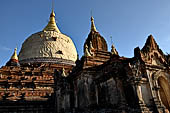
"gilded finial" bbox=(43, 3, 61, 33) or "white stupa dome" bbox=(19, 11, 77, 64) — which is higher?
"gilded finial" bbox=(43, 3, 61, 33)

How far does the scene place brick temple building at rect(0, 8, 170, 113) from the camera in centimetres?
1283

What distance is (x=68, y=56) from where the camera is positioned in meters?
35.6

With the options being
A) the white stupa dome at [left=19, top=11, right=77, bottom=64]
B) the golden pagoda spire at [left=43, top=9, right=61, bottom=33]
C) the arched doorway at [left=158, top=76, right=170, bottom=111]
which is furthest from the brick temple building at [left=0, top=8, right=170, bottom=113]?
the golden pagoda spire at [left=43, top=9, right=61, bottom=33]

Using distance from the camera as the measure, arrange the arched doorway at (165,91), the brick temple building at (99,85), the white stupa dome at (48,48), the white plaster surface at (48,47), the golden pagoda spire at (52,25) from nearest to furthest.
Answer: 1. the brick temple building at (99,85)
2. the arched doorway at (165,91)
3. the white stupa dome at (48,48)
4. the white plaster surface at (48,47)
5. the golden pagoda spire at (52,25)

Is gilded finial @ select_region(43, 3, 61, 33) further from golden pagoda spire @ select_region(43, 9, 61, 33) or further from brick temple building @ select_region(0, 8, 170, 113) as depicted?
brick temple building @ select_region(0, 8, 170, 113)

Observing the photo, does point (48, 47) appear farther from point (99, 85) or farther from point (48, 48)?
point (99, 85)

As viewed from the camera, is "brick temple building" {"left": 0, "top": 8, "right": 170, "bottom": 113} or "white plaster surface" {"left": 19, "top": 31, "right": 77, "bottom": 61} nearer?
"brick temple building" {"left": 0, "top": 8, "right": 170, "bottom": 113}

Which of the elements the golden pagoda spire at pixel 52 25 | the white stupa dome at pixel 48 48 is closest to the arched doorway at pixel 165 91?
the white stupa dome at pixel 48 48

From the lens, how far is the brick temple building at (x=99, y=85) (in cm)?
1283

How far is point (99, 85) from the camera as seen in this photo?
1534cm

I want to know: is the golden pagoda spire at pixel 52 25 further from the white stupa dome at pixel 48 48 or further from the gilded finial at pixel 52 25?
the white stupa dome at pixel 48 48

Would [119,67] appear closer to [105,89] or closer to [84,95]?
[105,89]

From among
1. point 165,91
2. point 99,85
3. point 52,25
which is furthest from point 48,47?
point 165,91

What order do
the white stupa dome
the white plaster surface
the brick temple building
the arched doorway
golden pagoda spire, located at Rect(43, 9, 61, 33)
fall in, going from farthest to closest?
golden pagoda spire, located at Rect(43, 9, 61, 33) < the white plaster surface < the white stupa dome < the arched doorway < the brick temple building
